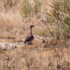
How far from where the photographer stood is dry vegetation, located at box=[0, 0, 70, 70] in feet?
14.9

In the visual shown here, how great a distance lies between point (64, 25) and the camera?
5.72 metres

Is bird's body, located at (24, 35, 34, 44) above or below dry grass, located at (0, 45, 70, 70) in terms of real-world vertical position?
above

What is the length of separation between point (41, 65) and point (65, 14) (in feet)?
5.67

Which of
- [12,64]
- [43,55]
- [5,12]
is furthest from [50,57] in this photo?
[5,12]

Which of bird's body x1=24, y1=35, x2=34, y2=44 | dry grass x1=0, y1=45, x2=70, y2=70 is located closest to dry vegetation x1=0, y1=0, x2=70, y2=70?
dry grass x1=0, y1=45, x2=70, y2=70

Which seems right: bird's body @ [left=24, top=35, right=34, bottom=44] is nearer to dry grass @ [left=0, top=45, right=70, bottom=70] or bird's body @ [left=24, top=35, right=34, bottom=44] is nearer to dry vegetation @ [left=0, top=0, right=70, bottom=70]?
dry vegetation @ [left=0, top=0, right=70, bottom=70]

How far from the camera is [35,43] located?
5.93 meters

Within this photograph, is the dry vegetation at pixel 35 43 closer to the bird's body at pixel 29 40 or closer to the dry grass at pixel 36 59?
A: the dry grass at pixel 36 59

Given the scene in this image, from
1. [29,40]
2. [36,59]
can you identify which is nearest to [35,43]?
[29,40]

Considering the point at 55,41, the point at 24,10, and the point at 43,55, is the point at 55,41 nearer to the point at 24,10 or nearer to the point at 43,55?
the point at 43,55

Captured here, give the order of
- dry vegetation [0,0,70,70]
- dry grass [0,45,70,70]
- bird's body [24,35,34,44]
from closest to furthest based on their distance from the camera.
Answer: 1. dry grass [0,45,70,70]
2. dry vegetation [0,0,70,70]
3. bird's body [24,35,34,44]

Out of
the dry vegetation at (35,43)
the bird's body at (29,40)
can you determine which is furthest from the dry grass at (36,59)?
the bird's body at (29,40)

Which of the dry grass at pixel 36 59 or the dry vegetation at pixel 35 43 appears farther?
the dry vegetation at pixel 35 43

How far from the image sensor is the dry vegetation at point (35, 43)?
14.9 feet
